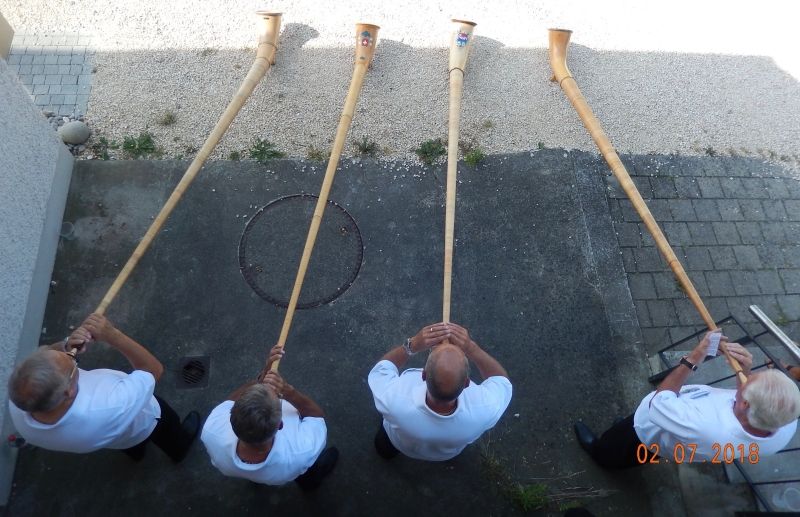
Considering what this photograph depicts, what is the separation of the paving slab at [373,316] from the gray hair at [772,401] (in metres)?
1.53

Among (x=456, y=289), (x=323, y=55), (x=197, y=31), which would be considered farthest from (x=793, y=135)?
(x=197, y=31)

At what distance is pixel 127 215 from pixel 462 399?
362cm

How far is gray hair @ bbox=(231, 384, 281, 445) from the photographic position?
A: 2535 millimetres

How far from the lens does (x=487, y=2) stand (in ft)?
20.6

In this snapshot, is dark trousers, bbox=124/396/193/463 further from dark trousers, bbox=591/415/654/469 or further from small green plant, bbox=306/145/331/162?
dark trousers, bbox=591/415/654/469

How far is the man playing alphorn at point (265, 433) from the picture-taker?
8.41 ft

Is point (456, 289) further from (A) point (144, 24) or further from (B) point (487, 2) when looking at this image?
(A) point (144, 24)

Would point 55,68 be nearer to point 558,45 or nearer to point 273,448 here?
point 273,448

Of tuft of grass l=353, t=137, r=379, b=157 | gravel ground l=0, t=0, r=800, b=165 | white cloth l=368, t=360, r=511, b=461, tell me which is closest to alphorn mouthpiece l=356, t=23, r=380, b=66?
gravel ground l=0, t=0, r=800, b=165

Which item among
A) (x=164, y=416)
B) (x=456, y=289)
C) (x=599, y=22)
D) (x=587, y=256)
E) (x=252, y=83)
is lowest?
(x=164, y=416)

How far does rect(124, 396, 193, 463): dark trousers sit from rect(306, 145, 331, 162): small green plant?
8.61ft

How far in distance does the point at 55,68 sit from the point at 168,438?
4.34 metres

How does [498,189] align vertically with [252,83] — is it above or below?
below

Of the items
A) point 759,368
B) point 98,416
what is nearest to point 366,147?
point 98,416
